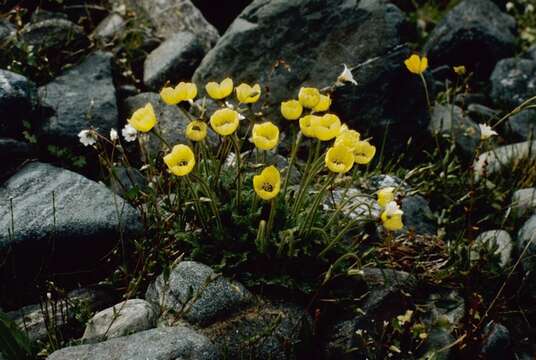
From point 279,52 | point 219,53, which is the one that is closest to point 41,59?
point 219,53

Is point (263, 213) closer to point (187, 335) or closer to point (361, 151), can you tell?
point (361, 151)

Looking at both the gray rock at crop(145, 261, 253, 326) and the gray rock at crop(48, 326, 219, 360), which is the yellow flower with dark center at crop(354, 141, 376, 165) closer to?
the gray rock at crop(145, 261, 253, 326)

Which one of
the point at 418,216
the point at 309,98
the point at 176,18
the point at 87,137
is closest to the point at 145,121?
the point at 87,137

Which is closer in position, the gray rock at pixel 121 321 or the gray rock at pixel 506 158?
the gray rock at pixel 121 321

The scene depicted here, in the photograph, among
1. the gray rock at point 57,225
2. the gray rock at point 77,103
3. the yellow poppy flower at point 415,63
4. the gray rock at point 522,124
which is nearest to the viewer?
the gray rock at point 57,225

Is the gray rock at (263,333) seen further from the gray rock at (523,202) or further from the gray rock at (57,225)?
the gray rock at (523,202)

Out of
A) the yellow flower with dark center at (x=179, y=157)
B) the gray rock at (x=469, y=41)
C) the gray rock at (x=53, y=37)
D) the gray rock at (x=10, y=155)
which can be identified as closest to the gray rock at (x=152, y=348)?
the yellow flower with dark center at (x=179, y=157)

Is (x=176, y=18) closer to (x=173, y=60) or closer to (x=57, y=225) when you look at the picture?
(x=173, y=60)
